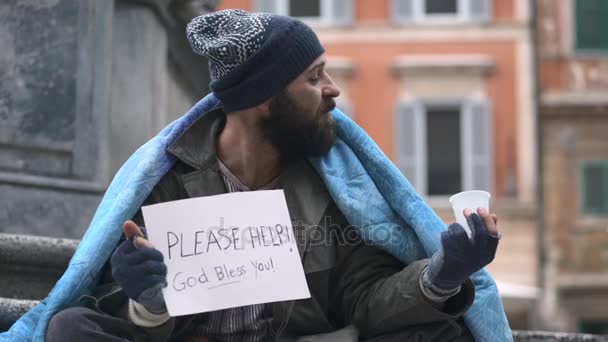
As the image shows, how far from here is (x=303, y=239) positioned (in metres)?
3.15

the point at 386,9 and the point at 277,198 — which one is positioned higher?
the point at 277,198

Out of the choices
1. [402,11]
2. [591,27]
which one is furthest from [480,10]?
[591,27]

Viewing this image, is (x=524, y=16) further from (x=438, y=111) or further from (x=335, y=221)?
(x=335, y=221)

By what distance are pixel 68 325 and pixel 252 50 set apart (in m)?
0.79

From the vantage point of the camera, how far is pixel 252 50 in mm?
3193

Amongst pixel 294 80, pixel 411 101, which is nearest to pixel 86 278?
pixel 294 80

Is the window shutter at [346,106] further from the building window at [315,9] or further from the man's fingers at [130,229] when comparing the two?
the man's fingers at [130,229]

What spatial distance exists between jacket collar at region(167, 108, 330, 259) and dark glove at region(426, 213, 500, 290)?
0.45 metres

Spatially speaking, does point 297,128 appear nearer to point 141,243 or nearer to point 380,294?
point 380,294

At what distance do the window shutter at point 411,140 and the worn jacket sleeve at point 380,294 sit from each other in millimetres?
15799

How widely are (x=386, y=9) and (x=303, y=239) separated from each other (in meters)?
16.5

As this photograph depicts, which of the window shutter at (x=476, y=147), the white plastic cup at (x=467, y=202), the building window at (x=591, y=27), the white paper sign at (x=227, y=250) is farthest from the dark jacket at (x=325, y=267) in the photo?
the building window at (x=591, y=27)

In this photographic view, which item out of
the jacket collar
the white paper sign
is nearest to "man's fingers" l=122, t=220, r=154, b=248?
the white paper sign

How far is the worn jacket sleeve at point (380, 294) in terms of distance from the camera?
294 centimetres
